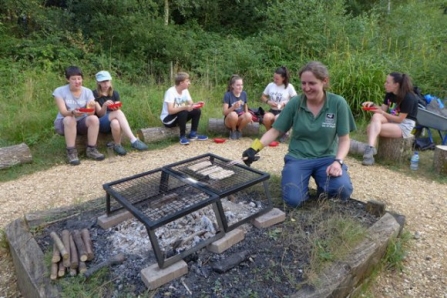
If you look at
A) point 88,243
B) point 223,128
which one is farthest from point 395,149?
point 88,243

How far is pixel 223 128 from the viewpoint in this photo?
5.58 metres

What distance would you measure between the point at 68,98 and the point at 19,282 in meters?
2.68

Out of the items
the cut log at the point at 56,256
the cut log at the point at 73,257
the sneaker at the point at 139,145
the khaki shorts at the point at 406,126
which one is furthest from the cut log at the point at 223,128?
the cut log at the point at 56,256

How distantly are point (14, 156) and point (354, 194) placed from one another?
156 inches

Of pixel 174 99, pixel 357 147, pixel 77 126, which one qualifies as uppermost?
pixel 174 99

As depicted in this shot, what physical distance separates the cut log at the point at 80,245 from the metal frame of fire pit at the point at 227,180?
2.54 ft

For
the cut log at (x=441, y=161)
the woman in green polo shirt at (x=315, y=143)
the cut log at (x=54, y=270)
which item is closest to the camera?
the cut log at (x=54, y=270)

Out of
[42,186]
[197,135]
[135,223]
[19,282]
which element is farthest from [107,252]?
[197,135]

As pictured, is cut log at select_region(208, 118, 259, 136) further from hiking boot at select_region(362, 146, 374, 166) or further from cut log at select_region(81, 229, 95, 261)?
cut log at select_region(81, 229, 95, 261)

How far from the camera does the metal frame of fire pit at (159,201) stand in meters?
2.04

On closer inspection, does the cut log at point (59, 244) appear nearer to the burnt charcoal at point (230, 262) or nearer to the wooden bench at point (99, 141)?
the burnt charcoal at point (230, 262)

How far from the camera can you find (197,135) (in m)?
5.48

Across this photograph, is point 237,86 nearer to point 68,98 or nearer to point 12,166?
point 68,98

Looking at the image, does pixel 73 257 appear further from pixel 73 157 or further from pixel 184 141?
pixel 184 141
